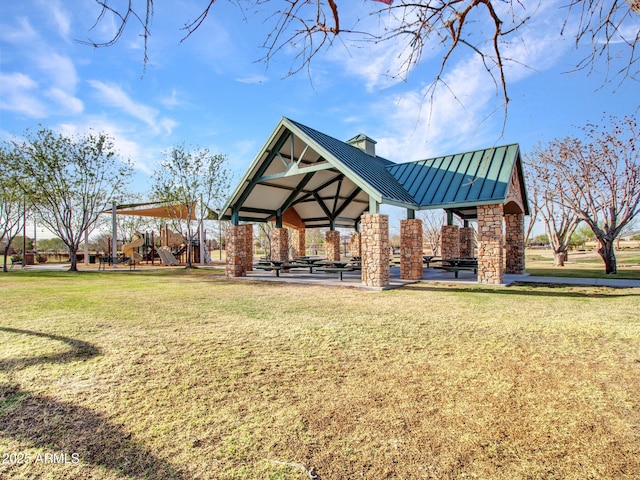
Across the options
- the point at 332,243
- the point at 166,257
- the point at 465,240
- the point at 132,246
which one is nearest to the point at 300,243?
the point at 332,243

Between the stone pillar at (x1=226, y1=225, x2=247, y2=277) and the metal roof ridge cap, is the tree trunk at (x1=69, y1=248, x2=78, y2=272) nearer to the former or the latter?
the stone pillar at (x1=226, y1=225, x2=247, y2=277)

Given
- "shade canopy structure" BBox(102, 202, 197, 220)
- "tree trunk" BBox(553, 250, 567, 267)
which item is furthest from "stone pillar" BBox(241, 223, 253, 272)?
"tree trunk" BBox(553, 250, 567, 267)

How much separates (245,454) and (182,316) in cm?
490

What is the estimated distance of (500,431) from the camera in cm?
289

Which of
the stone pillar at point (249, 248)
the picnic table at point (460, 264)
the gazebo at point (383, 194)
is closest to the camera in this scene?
the gazebo at point (383, 194)

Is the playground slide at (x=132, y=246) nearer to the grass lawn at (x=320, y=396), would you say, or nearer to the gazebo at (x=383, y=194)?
the gazebo at (x=383, y=194)

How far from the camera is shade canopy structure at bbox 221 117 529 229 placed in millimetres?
11555

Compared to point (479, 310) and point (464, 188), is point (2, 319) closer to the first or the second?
point (479, 310)

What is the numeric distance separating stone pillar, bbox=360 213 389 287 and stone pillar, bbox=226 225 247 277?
6.09 meters

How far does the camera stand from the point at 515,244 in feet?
48.5

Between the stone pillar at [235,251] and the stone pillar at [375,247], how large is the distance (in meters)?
6.09

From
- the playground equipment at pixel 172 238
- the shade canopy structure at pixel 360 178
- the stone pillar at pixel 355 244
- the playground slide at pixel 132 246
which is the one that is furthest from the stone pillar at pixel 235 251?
the playground slide at pixel 132 246

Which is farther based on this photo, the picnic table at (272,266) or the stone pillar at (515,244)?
the stone pillar at (515,244)

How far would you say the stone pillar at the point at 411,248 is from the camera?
12773 mm
